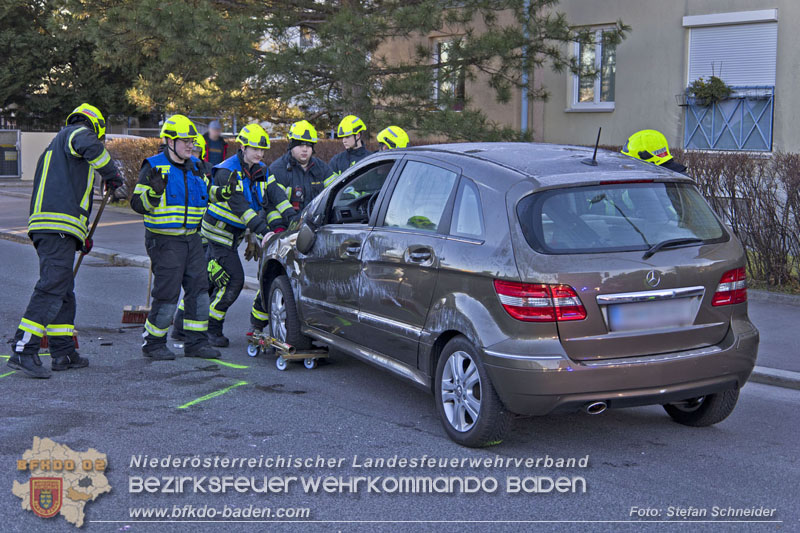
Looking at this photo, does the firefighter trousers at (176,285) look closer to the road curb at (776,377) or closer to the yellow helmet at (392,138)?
the yellow helmet at (392,138)

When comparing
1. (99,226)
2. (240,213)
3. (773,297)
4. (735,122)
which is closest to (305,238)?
(240,213)

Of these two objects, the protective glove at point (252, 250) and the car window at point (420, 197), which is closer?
the car window at point (420, 197)

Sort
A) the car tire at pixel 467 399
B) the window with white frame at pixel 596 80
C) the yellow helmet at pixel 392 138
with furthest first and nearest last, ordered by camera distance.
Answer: the window with white frame at pixel 596 80 < the yellow helmet at pixel 392 138 < the car tire at pixel 467 399

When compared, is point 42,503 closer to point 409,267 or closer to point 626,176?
point 409,267

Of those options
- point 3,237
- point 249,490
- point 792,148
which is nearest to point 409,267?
point 249,490

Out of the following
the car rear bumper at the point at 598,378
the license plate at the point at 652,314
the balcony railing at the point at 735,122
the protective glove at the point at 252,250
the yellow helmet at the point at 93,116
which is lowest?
the car rear bumper at the point at 598,378

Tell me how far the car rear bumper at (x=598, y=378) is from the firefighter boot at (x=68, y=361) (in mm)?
3617

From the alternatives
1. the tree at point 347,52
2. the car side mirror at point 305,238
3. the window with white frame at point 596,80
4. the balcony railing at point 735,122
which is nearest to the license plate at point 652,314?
the car side mirror at point 305,238

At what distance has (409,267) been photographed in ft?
18.2

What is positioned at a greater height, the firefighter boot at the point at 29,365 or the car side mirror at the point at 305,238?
the car side mirror at the point at 305,238

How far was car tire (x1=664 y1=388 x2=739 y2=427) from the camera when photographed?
18.0 ft

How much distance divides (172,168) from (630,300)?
3.82 metres

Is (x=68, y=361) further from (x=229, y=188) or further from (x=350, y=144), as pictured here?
(x=350, y=144)

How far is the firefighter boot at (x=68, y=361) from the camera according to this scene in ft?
22.9
